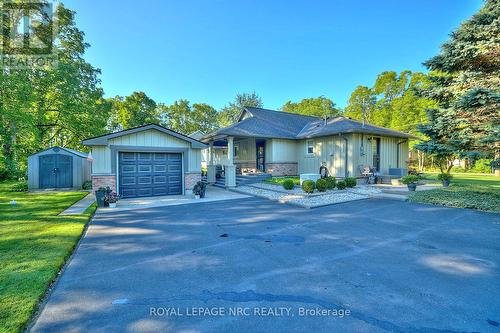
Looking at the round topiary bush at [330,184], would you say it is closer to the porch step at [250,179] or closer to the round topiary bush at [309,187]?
the round topiary bush at [309,187]

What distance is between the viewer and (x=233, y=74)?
2864 centimetres

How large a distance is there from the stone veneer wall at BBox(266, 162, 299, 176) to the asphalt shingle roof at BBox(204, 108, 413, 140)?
2.17 m

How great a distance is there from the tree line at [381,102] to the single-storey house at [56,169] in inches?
34.2

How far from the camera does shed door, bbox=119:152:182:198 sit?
11047 millimetres

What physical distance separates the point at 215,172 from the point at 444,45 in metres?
14.5

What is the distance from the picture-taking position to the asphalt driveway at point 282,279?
2.54 m

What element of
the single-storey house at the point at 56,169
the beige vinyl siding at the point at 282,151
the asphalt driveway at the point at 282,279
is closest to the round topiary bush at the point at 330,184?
the asphalt driveway at the point at 282,279

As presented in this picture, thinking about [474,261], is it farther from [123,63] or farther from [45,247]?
[123,63]

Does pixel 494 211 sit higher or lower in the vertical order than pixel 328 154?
lower

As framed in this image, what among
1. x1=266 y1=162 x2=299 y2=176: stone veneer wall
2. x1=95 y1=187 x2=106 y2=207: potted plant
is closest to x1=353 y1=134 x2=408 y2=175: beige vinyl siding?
x1=266 y1=162 x2=299 y2=176: stone veneer wall

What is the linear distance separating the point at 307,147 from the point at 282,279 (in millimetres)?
15451

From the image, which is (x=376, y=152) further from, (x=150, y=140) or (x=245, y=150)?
(x=150, y=140)

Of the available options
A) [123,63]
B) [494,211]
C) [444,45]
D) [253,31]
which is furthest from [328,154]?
[123,63]

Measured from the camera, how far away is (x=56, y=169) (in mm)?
14250
